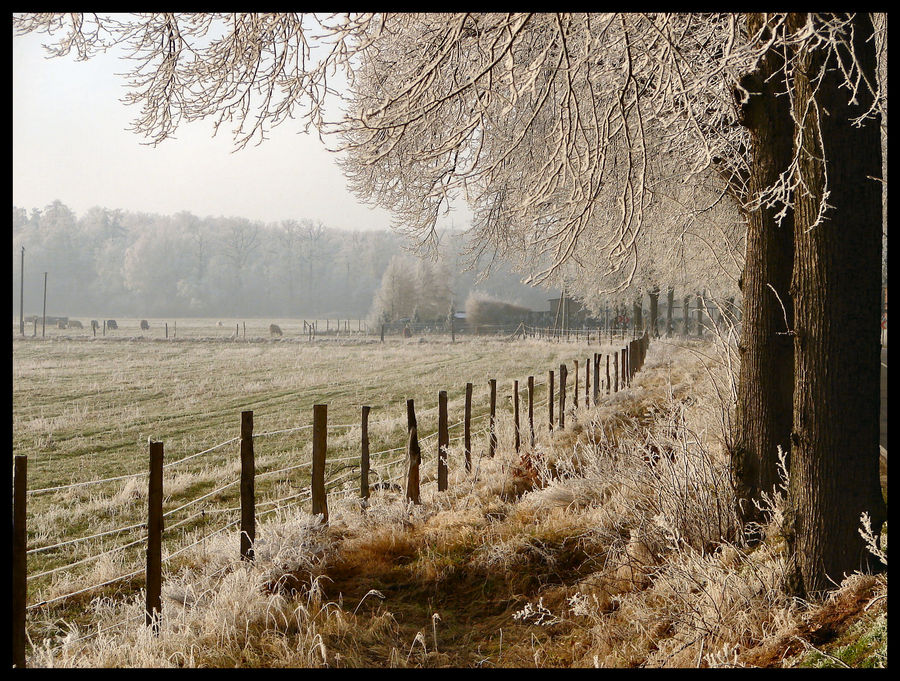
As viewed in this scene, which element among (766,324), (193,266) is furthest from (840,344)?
(193,266)

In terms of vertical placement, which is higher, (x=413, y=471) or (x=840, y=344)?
(x=840, y=344)

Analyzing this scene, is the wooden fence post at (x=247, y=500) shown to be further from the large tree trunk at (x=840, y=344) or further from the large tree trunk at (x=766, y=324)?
the large tree trunk at (x=840, y=344)

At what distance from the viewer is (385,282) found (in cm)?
6144

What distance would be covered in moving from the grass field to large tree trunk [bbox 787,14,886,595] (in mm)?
5550

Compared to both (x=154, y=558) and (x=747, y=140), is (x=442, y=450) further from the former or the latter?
(x=747, y=140)

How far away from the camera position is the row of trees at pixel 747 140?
3389mm

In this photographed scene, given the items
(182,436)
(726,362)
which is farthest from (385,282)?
(726,362)

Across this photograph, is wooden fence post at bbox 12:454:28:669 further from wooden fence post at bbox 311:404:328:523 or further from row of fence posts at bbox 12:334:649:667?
wooden fence post at bbox 311:404:328:523

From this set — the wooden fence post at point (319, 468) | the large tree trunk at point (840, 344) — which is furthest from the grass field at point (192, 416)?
the large tree trunk at point (840, 344)

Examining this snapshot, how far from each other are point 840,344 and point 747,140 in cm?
288

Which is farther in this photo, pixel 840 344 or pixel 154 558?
pixel 154 558

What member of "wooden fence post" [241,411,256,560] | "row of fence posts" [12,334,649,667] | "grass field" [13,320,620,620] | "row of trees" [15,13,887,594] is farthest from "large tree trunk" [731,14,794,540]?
"grass field" [13,320,620,620]

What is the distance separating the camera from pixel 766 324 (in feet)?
15.0

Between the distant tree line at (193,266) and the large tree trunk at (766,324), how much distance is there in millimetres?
98515
